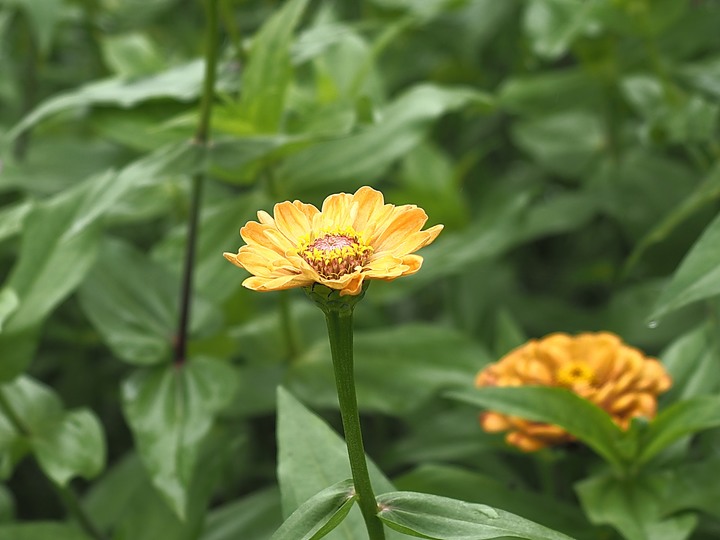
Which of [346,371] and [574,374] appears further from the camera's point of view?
[574,374]

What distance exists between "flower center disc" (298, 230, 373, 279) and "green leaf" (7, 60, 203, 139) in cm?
39

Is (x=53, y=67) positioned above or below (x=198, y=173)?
above

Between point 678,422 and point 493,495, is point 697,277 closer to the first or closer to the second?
point 678,422

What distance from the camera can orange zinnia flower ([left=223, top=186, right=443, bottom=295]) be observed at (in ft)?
1.32

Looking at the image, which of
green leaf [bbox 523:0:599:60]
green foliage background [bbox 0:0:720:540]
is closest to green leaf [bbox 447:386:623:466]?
green foliage background [bbox 0:0:720:540]

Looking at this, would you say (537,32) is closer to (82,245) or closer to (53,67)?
(82,245)

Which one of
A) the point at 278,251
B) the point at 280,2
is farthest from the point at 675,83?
the point at 278,251

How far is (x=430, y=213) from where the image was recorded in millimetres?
1100

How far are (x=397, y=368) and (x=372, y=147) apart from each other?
20cm

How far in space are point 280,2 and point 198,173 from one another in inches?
26.5

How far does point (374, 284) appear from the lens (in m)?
1.02

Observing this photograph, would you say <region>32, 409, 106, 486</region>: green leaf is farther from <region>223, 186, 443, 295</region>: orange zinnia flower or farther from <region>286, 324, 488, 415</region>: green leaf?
<region>223, 186, 443, 295</region>: orange zinnia flower

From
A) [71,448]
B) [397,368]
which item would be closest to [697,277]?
[397,368]

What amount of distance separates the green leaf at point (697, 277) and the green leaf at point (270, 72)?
0.35 meters
